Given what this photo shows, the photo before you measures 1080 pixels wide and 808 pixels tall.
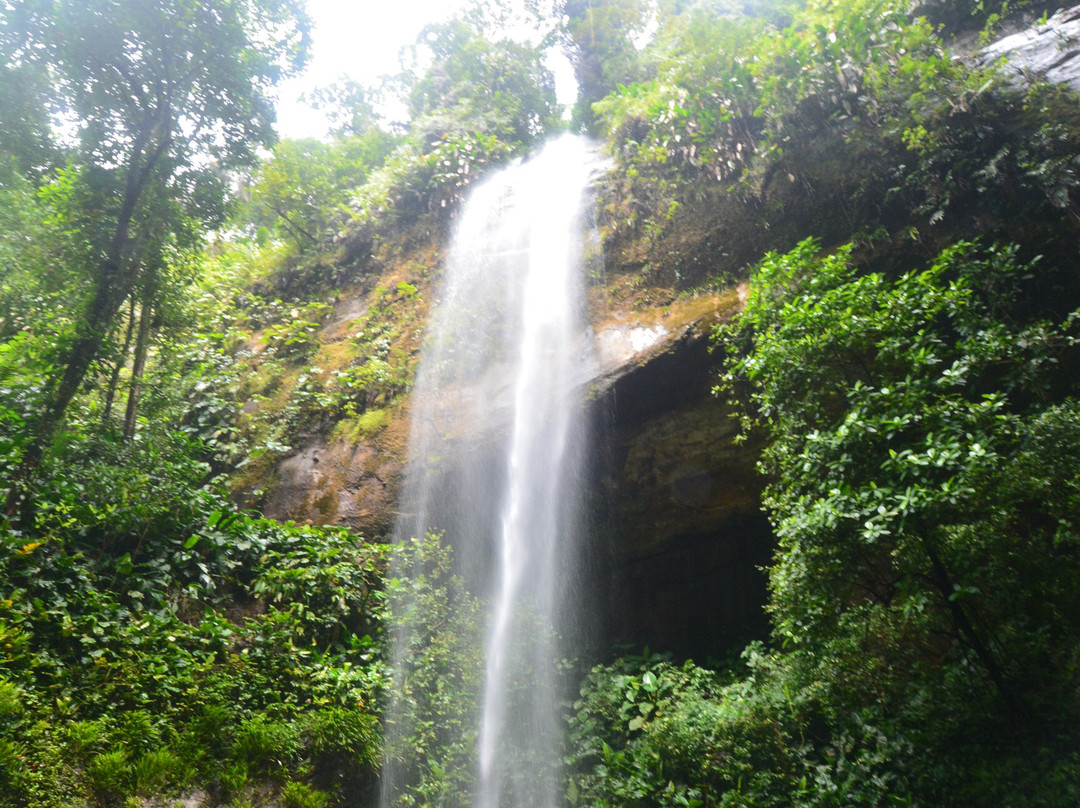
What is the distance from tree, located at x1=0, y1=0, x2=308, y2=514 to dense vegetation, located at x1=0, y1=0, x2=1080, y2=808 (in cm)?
4

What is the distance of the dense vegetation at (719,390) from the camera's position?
12.0 ft

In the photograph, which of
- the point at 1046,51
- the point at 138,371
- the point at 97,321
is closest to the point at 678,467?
the point at 1046,51

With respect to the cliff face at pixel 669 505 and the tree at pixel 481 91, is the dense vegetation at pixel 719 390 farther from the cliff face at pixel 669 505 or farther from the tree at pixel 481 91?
the tree at pixel 481 91

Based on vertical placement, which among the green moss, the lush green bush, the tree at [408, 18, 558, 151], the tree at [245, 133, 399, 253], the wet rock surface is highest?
the tree at [408, 18, 558, 151]

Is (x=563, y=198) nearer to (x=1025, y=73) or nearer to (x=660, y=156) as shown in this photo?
(x=660, y=156)

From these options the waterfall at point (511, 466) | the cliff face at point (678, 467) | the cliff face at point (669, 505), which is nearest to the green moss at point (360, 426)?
the cliff face at point (678, 467)

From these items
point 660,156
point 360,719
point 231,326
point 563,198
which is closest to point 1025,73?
point 660,156

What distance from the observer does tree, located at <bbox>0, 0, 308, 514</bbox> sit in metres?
6.91

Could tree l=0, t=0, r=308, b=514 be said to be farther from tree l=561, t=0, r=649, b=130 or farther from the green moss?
tree l=561, t=0, r=649, b=130

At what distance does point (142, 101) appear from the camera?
7395 mm

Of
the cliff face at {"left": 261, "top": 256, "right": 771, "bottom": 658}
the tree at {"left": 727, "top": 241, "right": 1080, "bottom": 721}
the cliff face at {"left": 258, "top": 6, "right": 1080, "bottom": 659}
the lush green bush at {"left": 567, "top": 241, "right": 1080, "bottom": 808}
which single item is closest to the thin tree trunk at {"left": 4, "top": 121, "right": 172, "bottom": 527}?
the cliff face at {"left": 258, "top": 6, "right": 1080, "bottom": 659}

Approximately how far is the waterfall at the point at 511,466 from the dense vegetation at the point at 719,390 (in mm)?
297

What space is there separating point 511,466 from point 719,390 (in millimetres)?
2650

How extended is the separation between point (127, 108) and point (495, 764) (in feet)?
27.6
